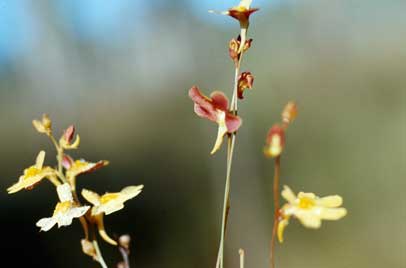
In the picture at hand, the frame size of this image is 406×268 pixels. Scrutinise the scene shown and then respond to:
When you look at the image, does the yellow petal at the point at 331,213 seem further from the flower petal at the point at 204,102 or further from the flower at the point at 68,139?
the flower at the point at 68,139

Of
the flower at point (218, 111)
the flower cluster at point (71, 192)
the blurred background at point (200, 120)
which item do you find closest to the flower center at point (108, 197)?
the flower cluster at point (71, 192)

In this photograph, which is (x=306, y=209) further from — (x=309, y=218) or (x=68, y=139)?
(x=68, y=139)

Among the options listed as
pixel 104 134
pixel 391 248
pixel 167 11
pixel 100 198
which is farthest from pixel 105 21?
pixel 100 198

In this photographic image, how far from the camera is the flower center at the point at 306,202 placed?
0.98 ft

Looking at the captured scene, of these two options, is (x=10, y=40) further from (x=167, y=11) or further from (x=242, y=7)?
(x=242, y=7)

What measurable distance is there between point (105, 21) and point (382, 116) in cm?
218

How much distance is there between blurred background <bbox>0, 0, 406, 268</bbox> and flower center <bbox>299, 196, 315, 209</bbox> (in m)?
2.39

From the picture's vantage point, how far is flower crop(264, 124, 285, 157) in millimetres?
252

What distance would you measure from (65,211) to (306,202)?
0.57ft

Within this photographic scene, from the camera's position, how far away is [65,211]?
1.14 feet

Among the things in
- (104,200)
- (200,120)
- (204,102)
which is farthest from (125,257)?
(200,120)

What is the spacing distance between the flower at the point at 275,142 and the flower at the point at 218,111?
0.06 metres

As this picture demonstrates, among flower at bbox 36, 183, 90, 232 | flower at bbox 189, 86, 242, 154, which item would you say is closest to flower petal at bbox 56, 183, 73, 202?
flower at bbox 36, 183, 90, 232

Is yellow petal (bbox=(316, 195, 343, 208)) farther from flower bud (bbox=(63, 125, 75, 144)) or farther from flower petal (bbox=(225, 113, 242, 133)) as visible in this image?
flower bud (bbox=(63, 125, 75, 144))
